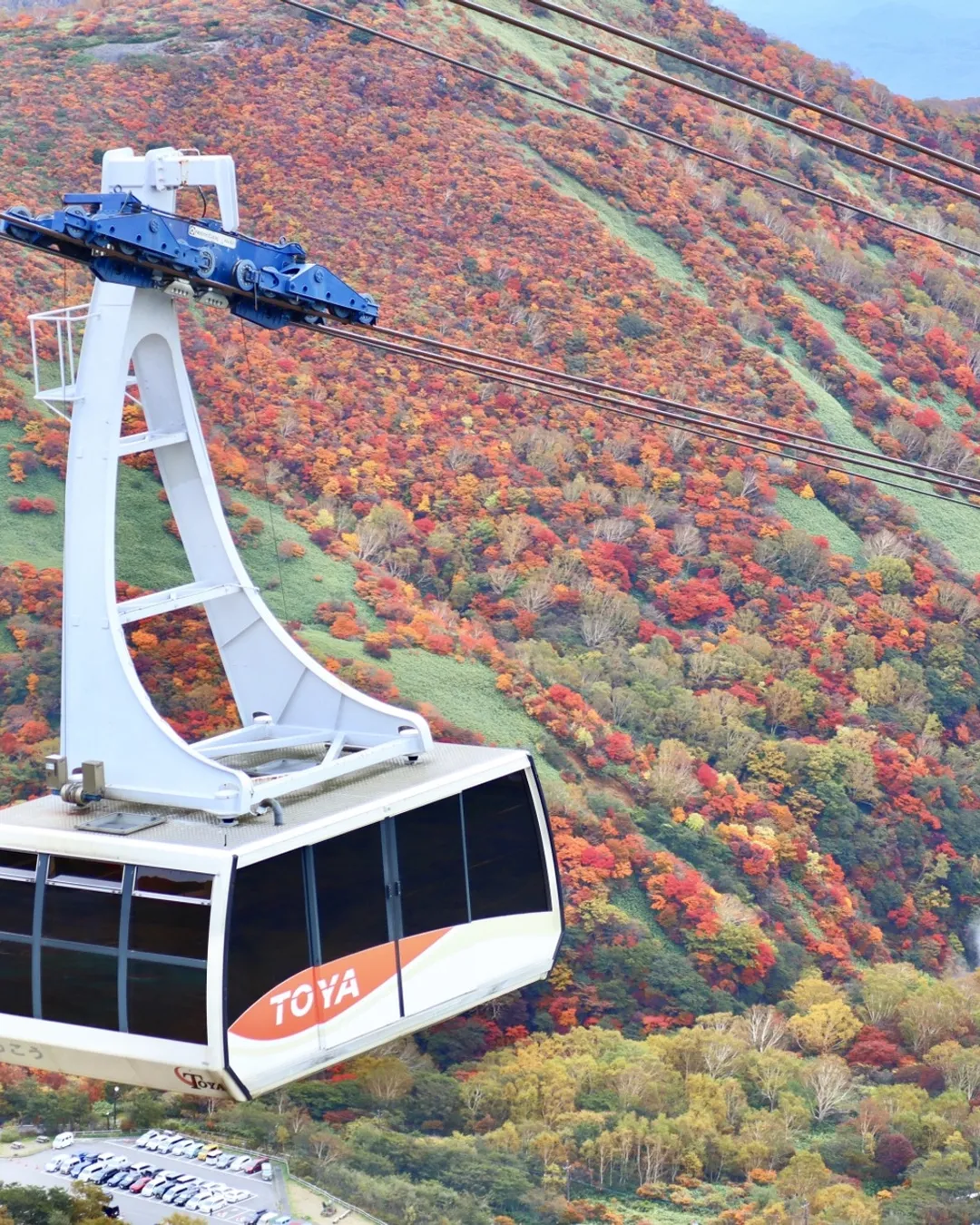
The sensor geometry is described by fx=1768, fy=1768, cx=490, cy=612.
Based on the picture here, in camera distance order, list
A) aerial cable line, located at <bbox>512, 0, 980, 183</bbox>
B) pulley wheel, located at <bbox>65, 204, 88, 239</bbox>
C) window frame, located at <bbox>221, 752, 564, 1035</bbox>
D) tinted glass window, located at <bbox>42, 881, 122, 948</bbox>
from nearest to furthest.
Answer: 1. aerial cable line, located at <bbox>512, 0, 980, 183</bbox>
2. window frame, located at <bbox>221, 752, 564, 1035</bbox>
3. tinted glass window, located at <bbox>42, 881, 122, 948</bbox>
4. pulley wheel, located at <bbox>65, 204, 88, 239</bbox>

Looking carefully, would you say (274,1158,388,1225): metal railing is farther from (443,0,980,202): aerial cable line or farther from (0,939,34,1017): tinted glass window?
(443,0,980,202): aerial cable line

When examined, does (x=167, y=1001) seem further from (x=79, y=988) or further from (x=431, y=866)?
(x=431, y=866)

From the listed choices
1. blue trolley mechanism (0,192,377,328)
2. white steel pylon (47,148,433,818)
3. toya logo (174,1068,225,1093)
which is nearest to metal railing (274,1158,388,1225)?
white steel pylon (47,148,433,818)

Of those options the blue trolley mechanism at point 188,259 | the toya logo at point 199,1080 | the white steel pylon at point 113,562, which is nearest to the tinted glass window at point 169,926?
the toya logo at point 199,1080

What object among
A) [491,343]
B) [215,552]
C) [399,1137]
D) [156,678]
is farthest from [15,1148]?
[491,343]

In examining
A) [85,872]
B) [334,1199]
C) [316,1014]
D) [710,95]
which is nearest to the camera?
[710,95]

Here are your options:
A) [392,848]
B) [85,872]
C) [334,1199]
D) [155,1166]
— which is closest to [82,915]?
[85,872]

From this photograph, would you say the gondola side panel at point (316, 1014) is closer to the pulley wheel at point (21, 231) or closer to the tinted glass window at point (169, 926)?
the tinted glass window at point (169, 926)
